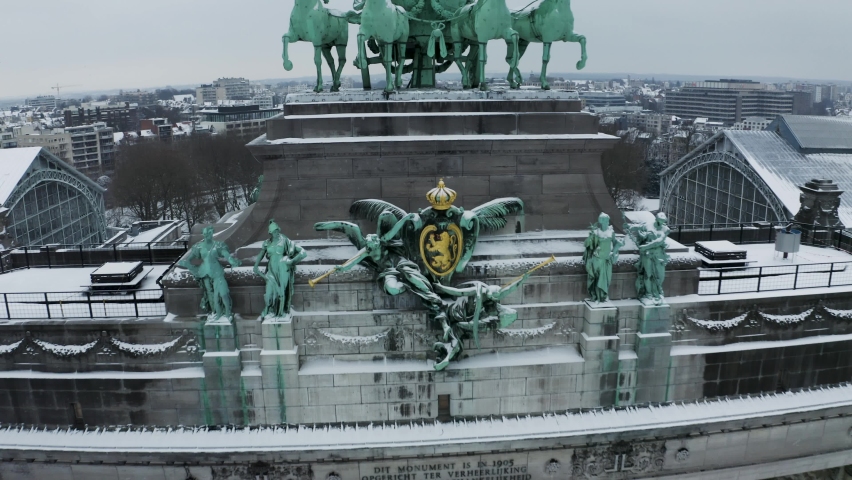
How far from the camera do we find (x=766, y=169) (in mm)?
33562

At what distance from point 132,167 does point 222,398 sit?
138ft

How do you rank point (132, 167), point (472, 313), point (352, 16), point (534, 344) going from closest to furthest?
point (472, 313) → point (534, 344) → point (352, 16) → point (132, 167)

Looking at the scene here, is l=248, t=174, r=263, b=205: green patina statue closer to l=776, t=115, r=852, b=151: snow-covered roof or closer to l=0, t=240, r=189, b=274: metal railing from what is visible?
l=0, t=240, r=189, b=274: metal railing

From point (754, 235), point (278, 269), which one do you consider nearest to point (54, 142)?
point (278, 269)

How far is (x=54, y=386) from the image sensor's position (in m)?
15.6

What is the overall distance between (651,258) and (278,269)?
372 inches

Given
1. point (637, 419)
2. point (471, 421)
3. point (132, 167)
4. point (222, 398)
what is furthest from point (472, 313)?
point (132, 167)

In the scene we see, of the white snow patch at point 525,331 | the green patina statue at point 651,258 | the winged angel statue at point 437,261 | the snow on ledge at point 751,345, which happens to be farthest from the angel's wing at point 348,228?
the snow on ledge at point 751,345

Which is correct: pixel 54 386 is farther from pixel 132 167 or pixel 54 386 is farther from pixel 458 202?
pixel 132 167

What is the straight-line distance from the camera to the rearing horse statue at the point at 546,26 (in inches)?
722

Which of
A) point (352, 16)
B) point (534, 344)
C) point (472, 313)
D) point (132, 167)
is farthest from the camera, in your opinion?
point (132, 167)

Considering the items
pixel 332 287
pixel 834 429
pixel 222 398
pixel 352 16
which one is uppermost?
pixel 352 16

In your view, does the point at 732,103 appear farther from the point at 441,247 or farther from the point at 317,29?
the point at 441,247

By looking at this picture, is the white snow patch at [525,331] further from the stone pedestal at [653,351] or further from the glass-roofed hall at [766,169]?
the glass-roofed hall at [766,169]
